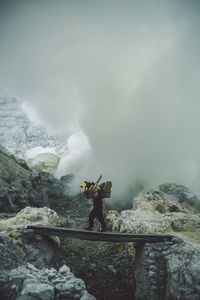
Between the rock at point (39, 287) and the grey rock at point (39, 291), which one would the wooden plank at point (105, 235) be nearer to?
the rock at point (39, 287)

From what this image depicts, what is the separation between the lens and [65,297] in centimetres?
400

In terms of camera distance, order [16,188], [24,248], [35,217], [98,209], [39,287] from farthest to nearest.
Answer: [16,188], [35,217], [98,209], [24,248], [39,287]

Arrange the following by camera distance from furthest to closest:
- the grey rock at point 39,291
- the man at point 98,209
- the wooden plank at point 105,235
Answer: the man at point 98,209 < the wooden plank at point 105,235 < the grey rock at point 39,291

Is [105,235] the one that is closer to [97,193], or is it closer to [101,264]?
[97,193]

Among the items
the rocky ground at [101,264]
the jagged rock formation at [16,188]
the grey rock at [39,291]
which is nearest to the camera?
the grey rock at [39,291]

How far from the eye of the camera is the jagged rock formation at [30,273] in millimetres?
3885

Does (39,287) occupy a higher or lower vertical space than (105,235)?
lower

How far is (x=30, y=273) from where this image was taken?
4.60m

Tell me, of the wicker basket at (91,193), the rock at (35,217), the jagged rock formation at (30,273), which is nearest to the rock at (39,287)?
the jagged rock formation at (30,273)

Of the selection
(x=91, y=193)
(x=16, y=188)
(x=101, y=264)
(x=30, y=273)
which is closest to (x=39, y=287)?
(x=30, y=273)

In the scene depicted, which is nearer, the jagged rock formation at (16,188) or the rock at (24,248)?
the rock at (24,248)

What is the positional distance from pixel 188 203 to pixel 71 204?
29820 mm

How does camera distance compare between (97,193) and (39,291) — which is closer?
(39,291)

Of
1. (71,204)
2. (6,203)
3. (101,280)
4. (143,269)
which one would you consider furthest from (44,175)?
(143,269)
